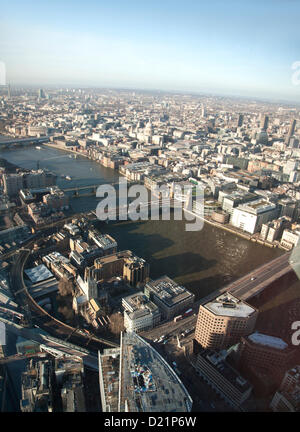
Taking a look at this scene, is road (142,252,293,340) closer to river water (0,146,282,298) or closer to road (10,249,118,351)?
river water (0,146,282,298)

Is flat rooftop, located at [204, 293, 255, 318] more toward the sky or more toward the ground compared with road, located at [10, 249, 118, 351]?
more toward the sky

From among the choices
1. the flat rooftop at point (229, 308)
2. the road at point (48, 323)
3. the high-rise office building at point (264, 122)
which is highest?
the high-rise office building at point (264, 122)

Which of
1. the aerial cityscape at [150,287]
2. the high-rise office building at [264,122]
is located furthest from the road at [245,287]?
the high-rise office building at [264,122]

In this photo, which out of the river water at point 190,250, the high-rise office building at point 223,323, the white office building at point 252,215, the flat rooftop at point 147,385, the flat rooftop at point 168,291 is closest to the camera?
the flat rooftop at point 147,385

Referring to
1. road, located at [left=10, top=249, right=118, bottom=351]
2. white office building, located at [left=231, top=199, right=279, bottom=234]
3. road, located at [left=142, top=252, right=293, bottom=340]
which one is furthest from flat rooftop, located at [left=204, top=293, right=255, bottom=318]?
white office building, located at [left=231, top=199, right=279, bottom=234]

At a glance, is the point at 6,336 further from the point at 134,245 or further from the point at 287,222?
the point at 287,222

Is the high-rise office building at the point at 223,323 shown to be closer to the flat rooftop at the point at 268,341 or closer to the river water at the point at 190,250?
the flat rooftop at the point at 268,341

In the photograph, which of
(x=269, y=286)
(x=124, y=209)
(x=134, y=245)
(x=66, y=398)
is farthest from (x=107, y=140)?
(x=66, y=398)
